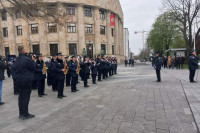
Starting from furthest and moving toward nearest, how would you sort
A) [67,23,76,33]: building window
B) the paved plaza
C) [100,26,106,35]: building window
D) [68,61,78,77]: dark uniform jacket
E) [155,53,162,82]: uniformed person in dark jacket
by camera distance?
[100,26,106,35]: building window → [67,23,76,33]: building window → [155,53,162,82]: uniformed person in dark jacket → [68,61,78,77]: dark uniform jacket → the paved plaza

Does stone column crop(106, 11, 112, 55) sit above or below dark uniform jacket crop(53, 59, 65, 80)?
above

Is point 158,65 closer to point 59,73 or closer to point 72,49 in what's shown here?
point 59,73

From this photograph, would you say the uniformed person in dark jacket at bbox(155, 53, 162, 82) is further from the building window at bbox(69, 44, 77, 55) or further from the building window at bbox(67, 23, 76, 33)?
the building window at bbox(67, 23, 76, 33)

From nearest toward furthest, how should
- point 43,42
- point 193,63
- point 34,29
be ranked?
point 193,63 → point 43,42 → point 34,29

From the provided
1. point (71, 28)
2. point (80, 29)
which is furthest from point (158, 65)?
point (71, 28)

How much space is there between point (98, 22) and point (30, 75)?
4016 cm

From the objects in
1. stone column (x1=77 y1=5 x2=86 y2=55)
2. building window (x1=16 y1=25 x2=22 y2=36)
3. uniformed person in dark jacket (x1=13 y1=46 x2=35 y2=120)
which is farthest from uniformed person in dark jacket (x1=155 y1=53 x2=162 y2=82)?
building window (x1=16 y1=25 x2=22 y2=36)

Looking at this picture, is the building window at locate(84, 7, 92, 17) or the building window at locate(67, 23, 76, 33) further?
the building window at locate(84, 7, 92, 17)

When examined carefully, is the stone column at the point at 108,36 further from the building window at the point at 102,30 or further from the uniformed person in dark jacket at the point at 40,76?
the uniformed person in dark jacket at the point at 40,76

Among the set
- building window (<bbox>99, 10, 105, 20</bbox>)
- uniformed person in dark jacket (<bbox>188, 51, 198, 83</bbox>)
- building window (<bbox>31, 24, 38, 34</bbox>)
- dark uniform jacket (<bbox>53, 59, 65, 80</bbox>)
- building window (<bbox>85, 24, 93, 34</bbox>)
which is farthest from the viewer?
building window (<bbox>99, 10, 105, 20</bbox>)

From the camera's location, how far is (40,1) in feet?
45.1

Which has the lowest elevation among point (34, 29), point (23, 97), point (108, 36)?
point (23, 97)

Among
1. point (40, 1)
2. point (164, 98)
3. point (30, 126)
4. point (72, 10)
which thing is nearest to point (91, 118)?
point (30, 126)

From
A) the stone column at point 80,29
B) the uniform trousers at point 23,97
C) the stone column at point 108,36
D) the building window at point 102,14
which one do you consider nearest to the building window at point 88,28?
the stone column at point 80,29
